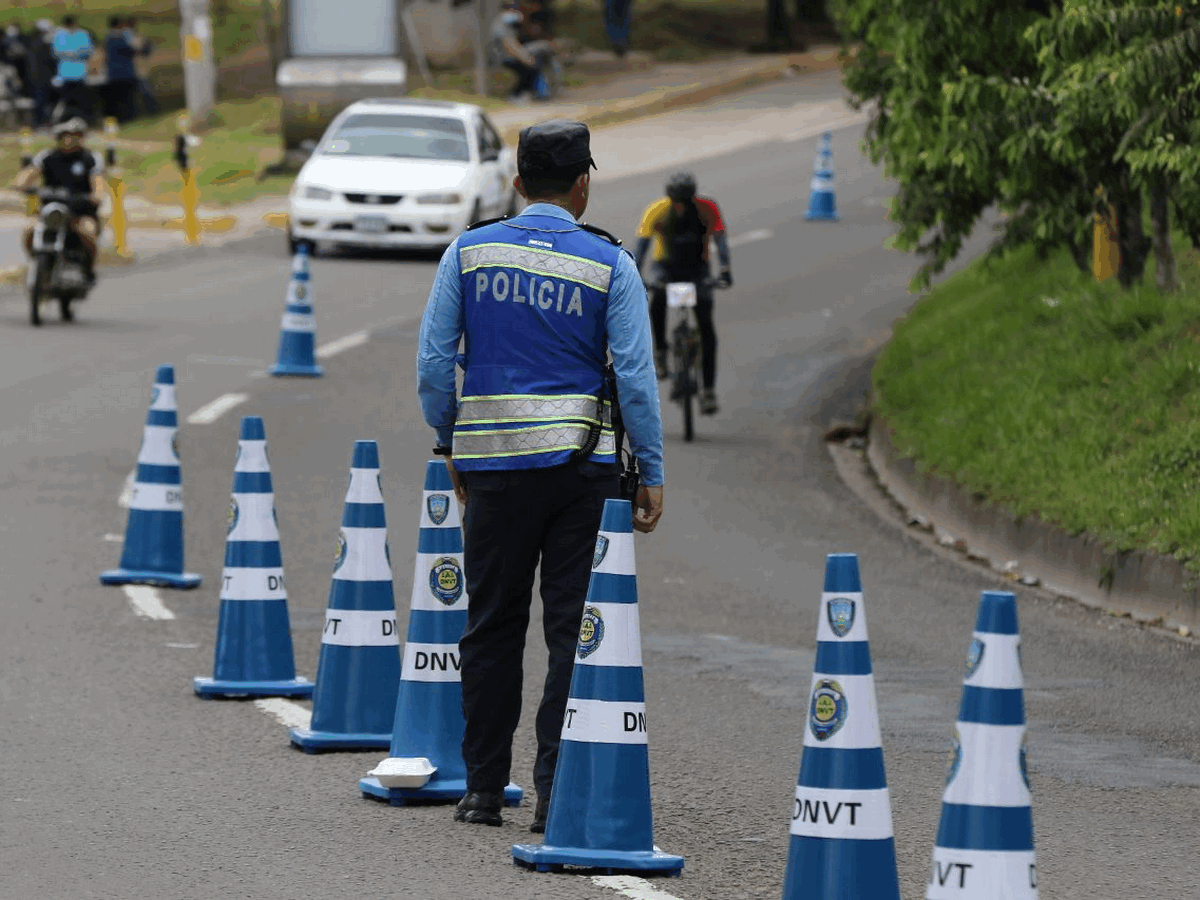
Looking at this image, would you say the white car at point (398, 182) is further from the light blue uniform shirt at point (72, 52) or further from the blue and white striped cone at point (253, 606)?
the blue and white striped cone at point (253, 606)

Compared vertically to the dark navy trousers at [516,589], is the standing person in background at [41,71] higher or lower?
lower

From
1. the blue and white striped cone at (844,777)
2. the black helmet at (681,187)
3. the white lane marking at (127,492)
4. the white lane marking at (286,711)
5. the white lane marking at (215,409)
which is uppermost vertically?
the blue and white striped cone at (844,777)

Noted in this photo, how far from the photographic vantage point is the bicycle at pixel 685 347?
16.9 metres

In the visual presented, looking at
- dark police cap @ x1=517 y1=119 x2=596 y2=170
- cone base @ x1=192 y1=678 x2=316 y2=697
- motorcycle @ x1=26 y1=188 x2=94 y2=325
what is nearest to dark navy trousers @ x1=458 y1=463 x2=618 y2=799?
dark police cap @ x1=517 y1=119 x2=596 y2=170

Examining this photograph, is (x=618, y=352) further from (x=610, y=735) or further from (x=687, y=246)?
(x=687, y=246)

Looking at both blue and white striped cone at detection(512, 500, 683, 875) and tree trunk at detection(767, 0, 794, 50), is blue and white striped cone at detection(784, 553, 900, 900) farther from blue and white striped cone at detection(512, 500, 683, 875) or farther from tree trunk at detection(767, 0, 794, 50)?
tree trunk at detection(767, 0, 794, 50)

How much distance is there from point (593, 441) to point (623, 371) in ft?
0.75

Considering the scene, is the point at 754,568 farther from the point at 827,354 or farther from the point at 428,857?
the point at 827,354

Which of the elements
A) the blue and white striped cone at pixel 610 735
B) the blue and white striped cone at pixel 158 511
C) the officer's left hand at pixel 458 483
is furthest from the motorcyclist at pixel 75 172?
the blue and white striped cone at pixel 610 735

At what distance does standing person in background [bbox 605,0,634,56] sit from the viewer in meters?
46.9

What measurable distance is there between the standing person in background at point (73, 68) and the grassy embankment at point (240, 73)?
798 millimetres

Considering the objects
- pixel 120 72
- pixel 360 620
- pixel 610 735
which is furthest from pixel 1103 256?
pixel 120 72

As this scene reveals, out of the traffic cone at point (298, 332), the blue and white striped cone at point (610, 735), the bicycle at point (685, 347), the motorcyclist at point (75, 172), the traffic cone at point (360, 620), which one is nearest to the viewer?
the blue and white striped cone at point (610, 735)

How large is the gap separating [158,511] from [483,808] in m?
4.73
